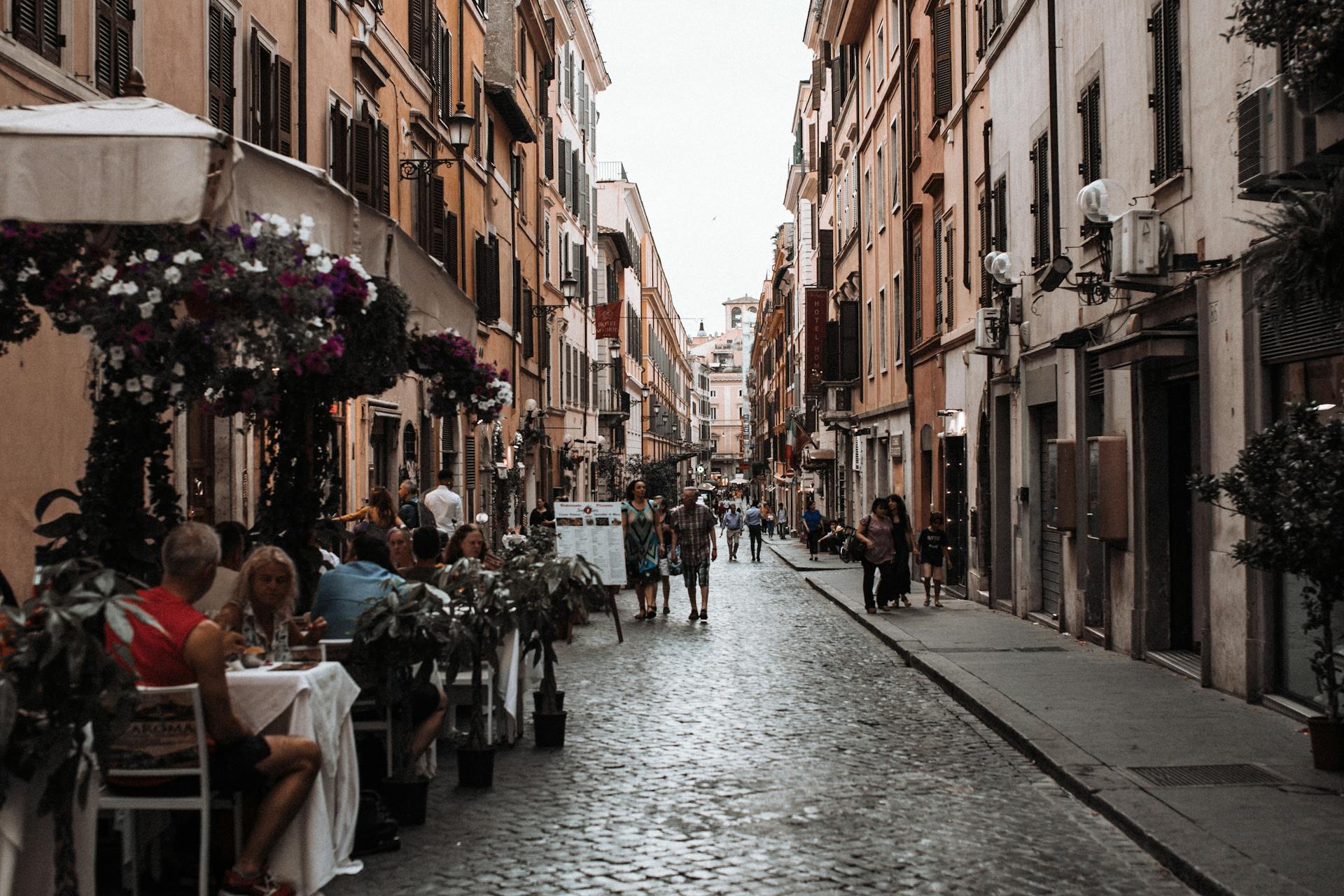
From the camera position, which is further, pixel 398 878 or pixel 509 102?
pixel 509 102

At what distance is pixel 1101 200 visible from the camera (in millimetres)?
13070

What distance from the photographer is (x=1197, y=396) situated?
12.9 meters

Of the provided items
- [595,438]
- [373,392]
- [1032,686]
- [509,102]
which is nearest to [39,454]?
[373,392]

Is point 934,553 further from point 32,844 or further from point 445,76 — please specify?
point 32,844

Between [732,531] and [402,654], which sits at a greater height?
[402,654]

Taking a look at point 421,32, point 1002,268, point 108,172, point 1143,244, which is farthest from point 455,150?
point 108,172

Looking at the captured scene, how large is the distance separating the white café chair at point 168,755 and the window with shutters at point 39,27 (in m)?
6.33

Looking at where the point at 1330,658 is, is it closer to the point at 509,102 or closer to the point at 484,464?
the point at 484,464

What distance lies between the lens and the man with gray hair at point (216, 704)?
220 inches

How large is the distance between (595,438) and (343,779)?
155 ft

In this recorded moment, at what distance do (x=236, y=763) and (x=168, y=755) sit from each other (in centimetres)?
25

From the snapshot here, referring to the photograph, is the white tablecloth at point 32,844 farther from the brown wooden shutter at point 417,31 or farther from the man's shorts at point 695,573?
the brown wooden shutter at point 417,31

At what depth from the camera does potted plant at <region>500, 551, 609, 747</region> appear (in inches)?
350

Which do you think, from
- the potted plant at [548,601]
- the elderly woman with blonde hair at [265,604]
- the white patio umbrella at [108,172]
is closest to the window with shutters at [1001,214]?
the potted plant at [548,601]
